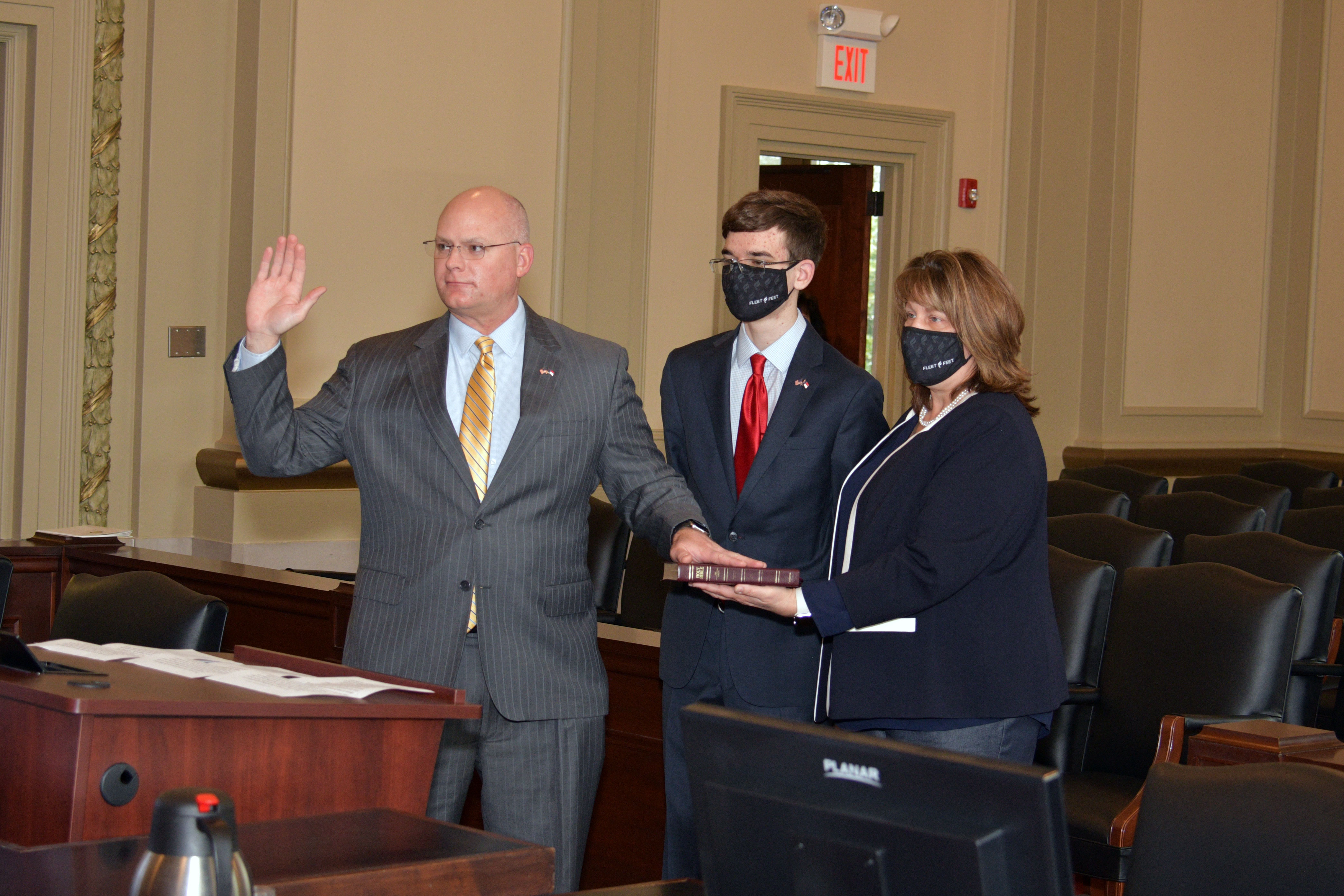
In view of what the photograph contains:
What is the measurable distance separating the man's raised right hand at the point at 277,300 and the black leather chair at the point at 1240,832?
56.2 inches

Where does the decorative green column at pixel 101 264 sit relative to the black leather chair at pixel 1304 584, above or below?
above

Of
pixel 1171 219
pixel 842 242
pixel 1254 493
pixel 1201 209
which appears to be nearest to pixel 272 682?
pixel 1254 493

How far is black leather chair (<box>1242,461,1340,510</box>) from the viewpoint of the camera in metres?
6.49

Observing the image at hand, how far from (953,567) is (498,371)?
0.87 m

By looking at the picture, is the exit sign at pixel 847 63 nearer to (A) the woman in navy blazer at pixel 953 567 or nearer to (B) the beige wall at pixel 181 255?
(B) the beige wall at pixel 181 255

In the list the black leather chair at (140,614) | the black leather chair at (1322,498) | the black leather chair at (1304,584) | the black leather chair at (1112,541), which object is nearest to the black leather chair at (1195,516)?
the black leather chair at (1322,498)

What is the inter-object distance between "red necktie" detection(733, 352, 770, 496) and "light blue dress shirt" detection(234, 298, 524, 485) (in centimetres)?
45

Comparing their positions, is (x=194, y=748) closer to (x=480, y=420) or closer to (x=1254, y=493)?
(x=480, y=420)

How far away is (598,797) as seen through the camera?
316cm

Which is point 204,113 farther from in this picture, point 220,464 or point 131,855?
point 131,855

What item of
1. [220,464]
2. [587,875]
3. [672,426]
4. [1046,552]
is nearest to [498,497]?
[672,426]

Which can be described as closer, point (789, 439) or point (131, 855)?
point (131, 855)

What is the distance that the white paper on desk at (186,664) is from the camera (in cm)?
179

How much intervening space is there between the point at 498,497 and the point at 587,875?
47.0 inches
